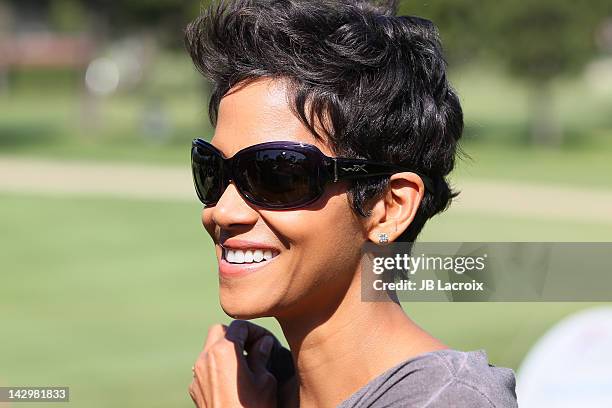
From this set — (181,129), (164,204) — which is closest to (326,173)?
(164,204)

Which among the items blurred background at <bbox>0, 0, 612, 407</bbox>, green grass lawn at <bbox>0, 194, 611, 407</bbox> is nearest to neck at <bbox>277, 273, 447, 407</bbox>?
blurred background at <bbox>0, 0, 612, 407</bbox>

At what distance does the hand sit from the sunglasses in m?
0.54

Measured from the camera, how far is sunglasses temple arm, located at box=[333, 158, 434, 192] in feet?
7.60

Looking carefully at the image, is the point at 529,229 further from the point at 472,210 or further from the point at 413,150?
the point at 413,150

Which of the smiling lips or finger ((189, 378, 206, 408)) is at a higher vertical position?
the smiling lips

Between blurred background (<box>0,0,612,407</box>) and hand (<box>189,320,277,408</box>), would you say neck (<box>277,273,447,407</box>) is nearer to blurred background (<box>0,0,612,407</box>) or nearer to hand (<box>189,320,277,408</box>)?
hand (<box>189,320,277,408</box>)

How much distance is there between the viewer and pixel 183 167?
23047mm

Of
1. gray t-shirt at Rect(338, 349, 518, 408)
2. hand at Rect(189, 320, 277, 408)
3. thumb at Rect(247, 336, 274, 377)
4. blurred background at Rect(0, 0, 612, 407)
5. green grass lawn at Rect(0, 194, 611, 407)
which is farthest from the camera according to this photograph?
blurred background at Rect(0, 0, 612, 407)

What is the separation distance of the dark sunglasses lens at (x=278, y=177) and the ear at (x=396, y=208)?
17 centimetres

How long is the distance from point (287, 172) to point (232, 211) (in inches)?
6.2

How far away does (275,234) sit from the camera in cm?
231

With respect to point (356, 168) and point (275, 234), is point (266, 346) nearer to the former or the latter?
point (275, 234)

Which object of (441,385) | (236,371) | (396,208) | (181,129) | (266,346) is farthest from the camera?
(181,129)

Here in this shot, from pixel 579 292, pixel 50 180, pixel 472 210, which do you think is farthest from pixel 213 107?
pixel 50 180
